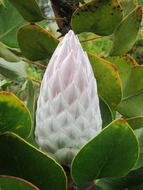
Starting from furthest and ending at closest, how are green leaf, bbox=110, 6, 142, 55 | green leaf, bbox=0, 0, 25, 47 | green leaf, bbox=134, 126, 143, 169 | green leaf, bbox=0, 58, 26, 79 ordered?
green leaf, bbox=0, 0, 25, 47 < green leaf, bbox=0, 58, 26, 79 < green leaf, bbox=110, 6, 142, 55 < green leaf, bbox=134, 126, 143, 169

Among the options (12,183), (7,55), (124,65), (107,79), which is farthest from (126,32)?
(12,183)

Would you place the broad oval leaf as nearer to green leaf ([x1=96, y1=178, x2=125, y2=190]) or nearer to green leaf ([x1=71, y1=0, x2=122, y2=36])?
green leaf ([x1=96, y1=178, x2=125, y2=190])

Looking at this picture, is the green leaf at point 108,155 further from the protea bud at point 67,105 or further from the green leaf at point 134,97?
the green leaf at point 134,97

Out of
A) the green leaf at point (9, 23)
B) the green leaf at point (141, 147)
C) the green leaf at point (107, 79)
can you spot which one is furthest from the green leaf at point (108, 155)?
the green leaf at point (9, 23)

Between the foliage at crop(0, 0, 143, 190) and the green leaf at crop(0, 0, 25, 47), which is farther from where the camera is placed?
the green leaf at crop(0, 0, 25, 47)

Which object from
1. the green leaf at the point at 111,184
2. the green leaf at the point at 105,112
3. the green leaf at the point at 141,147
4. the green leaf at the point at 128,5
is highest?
the green leaf at the point at 128,5

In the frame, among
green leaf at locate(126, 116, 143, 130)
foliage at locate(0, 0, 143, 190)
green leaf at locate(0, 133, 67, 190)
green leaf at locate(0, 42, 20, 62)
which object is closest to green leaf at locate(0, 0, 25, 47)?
foliage at locate(0, 0, 143, 190)

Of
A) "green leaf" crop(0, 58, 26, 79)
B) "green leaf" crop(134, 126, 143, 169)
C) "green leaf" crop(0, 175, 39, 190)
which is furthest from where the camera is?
"green leaf" crop(0, 58, 26, 79)
